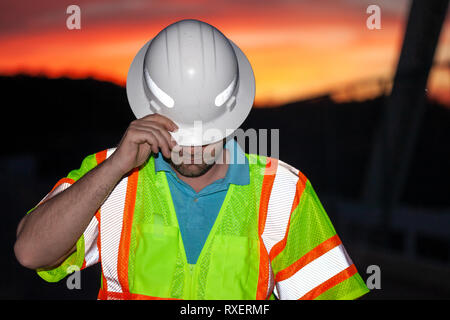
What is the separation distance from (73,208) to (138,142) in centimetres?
39

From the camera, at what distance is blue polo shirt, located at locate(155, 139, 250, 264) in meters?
2.19

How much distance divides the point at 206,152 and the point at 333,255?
794 millimetres

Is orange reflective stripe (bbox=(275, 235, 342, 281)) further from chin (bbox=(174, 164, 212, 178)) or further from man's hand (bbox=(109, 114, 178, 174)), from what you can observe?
man's hand (bbox=(109, 114, 178, 174))

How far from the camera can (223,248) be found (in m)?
2.16

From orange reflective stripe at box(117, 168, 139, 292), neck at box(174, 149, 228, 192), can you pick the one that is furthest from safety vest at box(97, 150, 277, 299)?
neck at box(174, 149, 228, 192)

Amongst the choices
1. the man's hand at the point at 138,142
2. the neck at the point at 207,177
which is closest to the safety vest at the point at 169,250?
the neck at the point at 207,177

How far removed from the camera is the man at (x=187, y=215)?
2053 millimetres

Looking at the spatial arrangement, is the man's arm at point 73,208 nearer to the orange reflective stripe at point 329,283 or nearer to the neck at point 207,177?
the neck at point 207,177

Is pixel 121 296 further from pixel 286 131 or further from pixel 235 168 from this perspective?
pixel 286 131

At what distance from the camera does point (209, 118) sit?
2.39 meters

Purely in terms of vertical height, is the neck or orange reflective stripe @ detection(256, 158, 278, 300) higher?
the neck

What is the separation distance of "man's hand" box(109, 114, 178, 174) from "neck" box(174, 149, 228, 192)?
0.95ft

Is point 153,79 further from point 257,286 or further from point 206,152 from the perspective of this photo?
point 257,286

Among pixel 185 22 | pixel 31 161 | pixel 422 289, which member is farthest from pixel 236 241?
pixel 31 161
